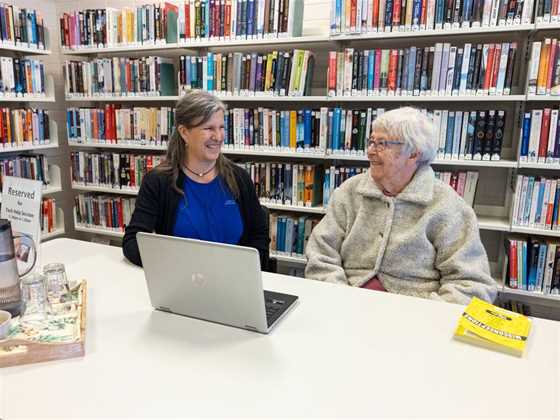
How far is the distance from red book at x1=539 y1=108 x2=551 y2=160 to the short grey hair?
88 centimetres

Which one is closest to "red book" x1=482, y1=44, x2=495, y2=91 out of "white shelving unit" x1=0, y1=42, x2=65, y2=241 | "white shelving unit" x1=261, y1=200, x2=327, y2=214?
"white shelving unit" x1=261, y1=200, x2=327, y2=214

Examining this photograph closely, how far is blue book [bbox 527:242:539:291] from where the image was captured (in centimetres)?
235

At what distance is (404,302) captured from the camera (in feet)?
4.49

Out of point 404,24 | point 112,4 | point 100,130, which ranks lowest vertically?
point 100,130

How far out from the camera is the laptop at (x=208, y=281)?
1.08 meters

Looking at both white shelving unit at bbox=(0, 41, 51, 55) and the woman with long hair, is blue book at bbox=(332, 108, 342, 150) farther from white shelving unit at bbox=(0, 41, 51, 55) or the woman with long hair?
white shelving unit at bbox=(0, 41, 51, 55)

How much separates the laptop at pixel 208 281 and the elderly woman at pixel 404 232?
56cm

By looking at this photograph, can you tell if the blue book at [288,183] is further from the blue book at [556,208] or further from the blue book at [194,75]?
the blue book at [556,208]

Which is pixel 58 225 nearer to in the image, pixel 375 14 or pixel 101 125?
pixel 101 125

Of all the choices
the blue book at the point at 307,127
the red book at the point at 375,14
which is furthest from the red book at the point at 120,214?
the red book at the point at 375,14

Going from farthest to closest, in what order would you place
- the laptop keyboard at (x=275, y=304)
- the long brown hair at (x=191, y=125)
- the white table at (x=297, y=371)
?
the long brown hair at (x=191, y=125) → the laptop keyboard at (x=275, y=304) → the white table at (x=297, y=371)

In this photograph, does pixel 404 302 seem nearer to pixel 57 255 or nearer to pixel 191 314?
pixel 191 314

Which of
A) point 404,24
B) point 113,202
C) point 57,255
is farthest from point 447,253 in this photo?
point 113,202

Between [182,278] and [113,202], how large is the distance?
254cm
